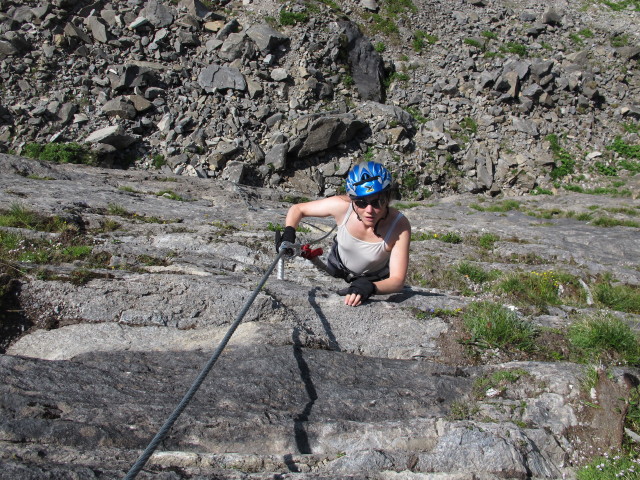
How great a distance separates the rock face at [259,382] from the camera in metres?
3.17

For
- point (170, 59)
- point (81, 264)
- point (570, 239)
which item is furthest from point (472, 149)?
point (81, 264)

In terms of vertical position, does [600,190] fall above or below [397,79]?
below

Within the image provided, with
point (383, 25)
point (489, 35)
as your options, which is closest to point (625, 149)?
point (489, 35)

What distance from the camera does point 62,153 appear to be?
1722 centimetres

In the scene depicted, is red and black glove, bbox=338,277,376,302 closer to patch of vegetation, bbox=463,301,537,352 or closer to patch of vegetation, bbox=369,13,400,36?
patch of vegetation, bbox=463,301,537,352

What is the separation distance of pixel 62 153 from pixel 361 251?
15.6m

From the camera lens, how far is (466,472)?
321 cm

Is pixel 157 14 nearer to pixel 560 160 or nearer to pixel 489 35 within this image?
pixel 489 35

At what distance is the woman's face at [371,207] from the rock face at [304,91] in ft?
47.7

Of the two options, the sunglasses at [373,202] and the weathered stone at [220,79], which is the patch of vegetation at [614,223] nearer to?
the sunglasses at [373,202]

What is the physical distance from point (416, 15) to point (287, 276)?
2778 cm

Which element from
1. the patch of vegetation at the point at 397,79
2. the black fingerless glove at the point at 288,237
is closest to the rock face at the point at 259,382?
the black fingerless glove at the point at 288,237

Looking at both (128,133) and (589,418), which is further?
(128,133)

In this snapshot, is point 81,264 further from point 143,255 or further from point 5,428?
point 5,428
